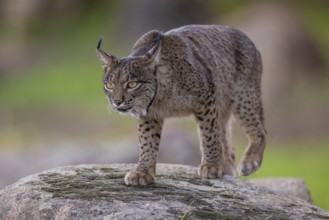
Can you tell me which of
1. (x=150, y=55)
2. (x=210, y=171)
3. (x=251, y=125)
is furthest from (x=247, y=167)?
(x=150, y=55)

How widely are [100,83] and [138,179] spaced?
17657 mm

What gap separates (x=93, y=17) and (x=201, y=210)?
2610cm

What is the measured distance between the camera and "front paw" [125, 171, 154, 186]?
32.1 feet

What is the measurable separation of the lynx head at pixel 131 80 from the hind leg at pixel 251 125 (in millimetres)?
2075

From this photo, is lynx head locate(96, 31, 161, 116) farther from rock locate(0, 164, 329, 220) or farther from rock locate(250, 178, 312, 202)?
rock locate(250, 178, 312, 202)

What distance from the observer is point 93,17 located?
34531 millimetres

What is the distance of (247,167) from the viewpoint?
38.7ft

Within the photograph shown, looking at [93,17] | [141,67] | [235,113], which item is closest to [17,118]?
[93,17]

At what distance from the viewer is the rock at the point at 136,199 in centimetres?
873

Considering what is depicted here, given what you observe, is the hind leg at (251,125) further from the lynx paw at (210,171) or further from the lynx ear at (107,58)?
the lynx ear at (107,58)

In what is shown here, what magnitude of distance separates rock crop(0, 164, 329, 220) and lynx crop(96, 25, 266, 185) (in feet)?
1.20

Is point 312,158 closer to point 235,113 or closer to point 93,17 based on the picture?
point 235,113

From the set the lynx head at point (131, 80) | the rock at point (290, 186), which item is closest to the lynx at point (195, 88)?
the lynx head at point (131, 80)

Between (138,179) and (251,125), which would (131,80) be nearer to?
(138,179)
